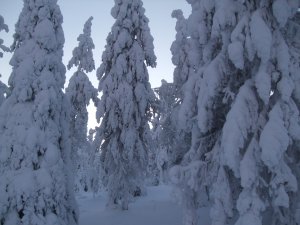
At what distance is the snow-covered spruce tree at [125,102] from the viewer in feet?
70.1

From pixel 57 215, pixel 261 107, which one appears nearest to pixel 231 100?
pixel 261 107

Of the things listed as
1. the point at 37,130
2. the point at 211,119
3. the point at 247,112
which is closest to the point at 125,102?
the point at 37,130

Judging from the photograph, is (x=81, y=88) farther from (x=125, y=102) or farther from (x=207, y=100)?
(x=207, y=100)

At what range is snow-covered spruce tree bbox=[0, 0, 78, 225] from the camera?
11.2 meters

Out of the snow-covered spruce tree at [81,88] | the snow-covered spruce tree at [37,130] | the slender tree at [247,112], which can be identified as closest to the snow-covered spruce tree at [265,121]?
the slender tree at [247,112]

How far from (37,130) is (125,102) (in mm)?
9869

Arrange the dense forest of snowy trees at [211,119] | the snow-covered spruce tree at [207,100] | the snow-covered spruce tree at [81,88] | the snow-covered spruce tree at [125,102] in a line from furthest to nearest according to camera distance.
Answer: the snow-covered spruce tree at [81,88], the snow-covered spruce tree at [125,102], the snow-covered spruce tree at [207,100], the dense forest of snowy trees at [211,119]

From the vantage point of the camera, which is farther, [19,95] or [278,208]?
[19,95]

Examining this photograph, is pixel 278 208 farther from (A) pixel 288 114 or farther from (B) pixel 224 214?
(A) pixel 288 114

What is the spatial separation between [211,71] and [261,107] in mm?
1569

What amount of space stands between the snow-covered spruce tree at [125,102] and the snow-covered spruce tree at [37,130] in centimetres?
824

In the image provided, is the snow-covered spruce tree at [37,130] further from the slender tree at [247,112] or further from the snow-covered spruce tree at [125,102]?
the snow-covered spruce tree at [125,102]

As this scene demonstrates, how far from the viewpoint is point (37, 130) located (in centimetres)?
1180

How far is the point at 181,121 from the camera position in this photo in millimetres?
10055
